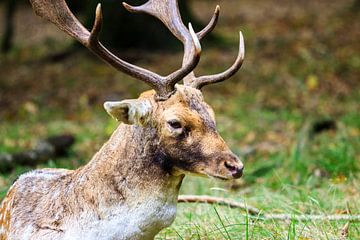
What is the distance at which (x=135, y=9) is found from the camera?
4871 mm

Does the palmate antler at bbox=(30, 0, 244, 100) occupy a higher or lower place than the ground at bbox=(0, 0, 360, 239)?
higher

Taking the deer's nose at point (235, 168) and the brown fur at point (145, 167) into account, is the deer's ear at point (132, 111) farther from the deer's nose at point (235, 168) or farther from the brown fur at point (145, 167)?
the deer's nose at point (235, 168)

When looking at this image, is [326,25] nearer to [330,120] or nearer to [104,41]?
[104,41]

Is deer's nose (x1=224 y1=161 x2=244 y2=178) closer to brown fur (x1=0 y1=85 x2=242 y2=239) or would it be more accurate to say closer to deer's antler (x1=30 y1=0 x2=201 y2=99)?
brown fur (x1=0 y1=85 x2=242 y2=239)

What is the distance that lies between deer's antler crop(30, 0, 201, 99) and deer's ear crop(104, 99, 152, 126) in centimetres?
11

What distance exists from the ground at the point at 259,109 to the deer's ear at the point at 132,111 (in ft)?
3.27

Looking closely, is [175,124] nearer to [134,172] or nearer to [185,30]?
[134,172]

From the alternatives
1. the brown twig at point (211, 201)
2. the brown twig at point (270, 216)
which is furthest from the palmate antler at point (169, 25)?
the brown twig at point (211, 201)

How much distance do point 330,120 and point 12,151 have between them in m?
4.18

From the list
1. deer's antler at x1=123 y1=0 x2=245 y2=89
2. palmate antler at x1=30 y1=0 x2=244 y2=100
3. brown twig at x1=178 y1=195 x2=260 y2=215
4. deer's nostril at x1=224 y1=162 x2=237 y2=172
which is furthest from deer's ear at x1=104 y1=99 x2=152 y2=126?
brown twig at x1=178 y1=195 x2=260 y2=215

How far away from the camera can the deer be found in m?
4.00

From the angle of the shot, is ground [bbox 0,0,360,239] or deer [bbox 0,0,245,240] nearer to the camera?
deer [bbox 0,0,245,240]

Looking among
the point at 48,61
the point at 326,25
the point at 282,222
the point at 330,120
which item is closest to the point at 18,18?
the point at 48,61

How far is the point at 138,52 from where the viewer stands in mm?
14328
